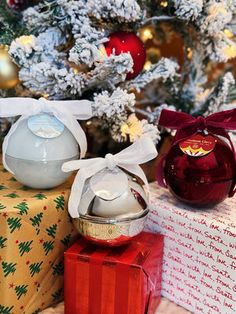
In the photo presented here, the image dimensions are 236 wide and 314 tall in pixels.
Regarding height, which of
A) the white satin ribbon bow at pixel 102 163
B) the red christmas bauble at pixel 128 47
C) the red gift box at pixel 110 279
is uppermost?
the red christmas bauble at pixel 128 47

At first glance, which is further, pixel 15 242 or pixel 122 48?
pixel 122 48

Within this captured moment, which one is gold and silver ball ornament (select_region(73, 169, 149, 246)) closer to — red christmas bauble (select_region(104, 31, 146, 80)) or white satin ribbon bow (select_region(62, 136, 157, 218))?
white satin ribbon bow (select_region(62, 136, 157, 218))

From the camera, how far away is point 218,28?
893 millimetres

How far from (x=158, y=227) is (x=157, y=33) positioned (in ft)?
1.63

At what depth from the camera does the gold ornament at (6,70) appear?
2.76 feet

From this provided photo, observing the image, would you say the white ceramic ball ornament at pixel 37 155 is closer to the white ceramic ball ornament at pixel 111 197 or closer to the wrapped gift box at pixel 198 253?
the white ceramic ball ornament at pixel 111 197

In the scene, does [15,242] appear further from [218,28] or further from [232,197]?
[218,28]

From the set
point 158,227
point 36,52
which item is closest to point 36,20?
point 36,52

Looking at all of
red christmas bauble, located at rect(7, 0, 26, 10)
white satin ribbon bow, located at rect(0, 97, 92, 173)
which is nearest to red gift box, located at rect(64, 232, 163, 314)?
white satin ribbon bow, located at rect(0, 97, 92, 173)

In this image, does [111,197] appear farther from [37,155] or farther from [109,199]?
[37,155]

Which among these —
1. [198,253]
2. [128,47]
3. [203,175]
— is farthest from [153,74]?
[198,253]

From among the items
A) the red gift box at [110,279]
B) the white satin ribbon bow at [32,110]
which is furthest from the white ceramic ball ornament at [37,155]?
the red gift box at [110,279]

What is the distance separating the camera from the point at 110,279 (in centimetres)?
71

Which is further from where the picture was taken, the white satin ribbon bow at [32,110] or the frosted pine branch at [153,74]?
the frosted pine branch at [153,74]
